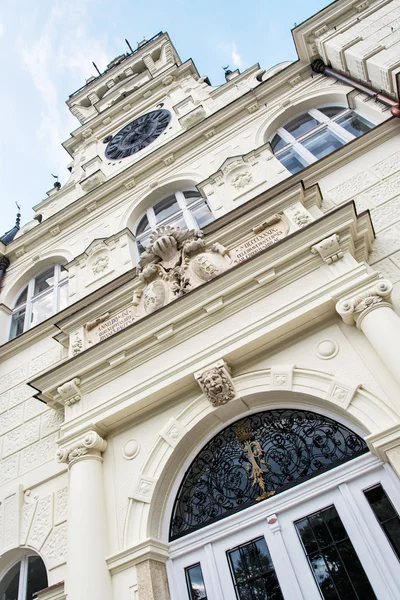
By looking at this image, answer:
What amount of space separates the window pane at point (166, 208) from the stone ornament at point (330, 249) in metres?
4.58

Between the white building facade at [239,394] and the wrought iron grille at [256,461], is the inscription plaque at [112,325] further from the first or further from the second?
the wrought iron grille at [256,461]

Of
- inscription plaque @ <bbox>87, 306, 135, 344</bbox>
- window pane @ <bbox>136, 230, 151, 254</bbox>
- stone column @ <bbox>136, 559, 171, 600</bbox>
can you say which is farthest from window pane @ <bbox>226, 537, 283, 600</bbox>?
window pane @ <bbox>136, 230, 151, 254</bbox>

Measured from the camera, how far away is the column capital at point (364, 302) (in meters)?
4.77

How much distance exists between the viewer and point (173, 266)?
680 centimetres

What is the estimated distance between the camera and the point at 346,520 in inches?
168

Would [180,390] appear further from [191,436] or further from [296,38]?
[296,38]

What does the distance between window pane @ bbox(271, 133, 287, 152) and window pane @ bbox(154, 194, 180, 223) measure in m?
2.24

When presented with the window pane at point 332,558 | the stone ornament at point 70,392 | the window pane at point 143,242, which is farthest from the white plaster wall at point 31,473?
the window pane at point 332,558

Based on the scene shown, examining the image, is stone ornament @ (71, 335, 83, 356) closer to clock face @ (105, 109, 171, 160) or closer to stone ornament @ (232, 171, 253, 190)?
stone ornament @ (232, 171, 253, 190)

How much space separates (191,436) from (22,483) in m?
2.67

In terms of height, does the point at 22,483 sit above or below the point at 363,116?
below

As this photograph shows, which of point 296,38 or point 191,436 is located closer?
point 191,436

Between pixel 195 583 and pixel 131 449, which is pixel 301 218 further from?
pixel 195 583

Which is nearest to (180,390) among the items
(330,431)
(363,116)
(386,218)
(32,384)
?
(330,431)
